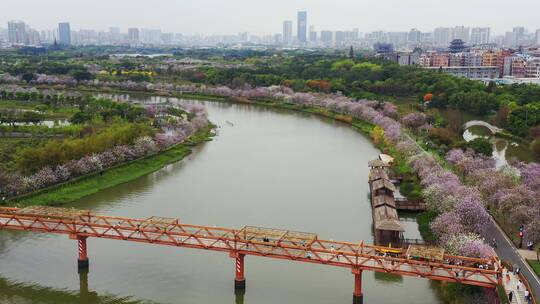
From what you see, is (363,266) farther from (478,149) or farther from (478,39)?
(478,39)

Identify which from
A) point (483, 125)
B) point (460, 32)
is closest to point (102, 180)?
point (483, 125)

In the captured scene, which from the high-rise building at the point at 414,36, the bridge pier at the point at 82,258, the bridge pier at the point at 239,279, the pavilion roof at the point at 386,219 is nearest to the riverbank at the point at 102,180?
the bridge pier at the point at 82,258

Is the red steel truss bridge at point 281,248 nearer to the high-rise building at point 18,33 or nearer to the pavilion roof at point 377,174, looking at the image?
the pavilion roof at point 377,174

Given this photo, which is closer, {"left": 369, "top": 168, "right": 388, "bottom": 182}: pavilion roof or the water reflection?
the water reflection

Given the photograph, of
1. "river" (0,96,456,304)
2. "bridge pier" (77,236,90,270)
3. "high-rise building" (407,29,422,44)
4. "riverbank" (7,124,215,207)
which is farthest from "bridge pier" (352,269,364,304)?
"high-rise building" (407,29,422,44)

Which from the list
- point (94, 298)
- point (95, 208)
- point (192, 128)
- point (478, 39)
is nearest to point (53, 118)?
point (192, 128)

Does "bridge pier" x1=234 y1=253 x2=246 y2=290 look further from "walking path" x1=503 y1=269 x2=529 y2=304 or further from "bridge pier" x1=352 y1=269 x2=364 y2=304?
"walking path" x1=503 y1=269 x2=529 y2=304

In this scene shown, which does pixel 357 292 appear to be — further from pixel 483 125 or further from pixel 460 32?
pixel 460 32
